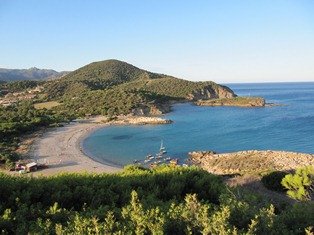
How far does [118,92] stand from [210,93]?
45929mm

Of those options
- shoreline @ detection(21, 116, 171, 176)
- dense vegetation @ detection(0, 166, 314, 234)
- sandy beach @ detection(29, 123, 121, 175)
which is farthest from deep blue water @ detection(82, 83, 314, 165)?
dense vegetation @ detection(0, 166, 314, 234)

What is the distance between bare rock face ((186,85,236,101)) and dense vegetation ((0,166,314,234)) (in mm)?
120234

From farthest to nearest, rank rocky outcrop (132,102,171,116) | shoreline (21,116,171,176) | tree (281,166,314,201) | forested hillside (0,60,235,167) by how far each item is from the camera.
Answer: rocky outcrop (132,102,171,116), forested hillside (0,60,235,167), shoreline (21,116,171,176), tree (281,166,314,201)

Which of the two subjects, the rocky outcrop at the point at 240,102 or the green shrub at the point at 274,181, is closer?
the green shrub at the point at 274,181

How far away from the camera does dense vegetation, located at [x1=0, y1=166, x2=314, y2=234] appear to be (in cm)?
912

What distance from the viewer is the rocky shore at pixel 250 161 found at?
1682 inches

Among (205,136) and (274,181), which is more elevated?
(274,181)

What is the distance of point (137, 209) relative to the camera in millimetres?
9953

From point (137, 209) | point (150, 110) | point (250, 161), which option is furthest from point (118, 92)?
point (137, 209)

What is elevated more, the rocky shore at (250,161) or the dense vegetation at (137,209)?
the dense vegetation at (137,209)

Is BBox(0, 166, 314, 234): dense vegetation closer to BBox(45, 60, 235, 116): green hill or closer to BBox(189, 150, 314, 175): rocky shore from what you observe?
BBox(189, 150, 314, 175): rocky shore

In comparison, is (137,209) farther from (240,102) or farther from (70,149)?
(240,102)

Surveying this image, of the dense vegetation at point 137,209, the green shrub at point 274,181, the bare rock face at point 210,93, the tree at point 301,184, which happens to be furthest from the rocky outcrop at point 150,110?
the dense vegetation at point 137,209

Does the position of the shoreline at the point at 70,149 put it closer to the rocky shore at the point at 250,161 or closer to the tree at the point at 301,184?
the rocky shore at the point at 250,161
